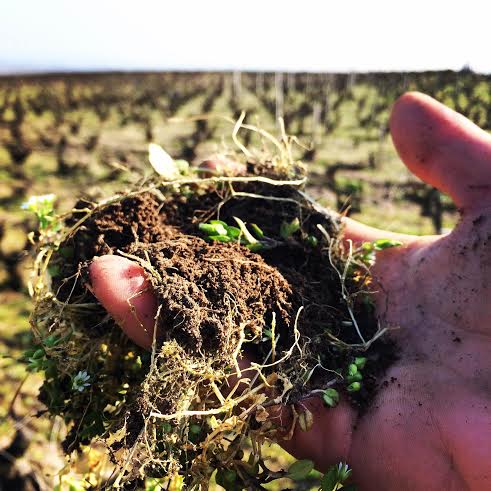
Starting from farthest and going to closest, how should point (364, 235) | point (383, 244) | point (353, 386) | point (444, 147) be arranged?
point (364, 235)
point (444, 147)
point (383, 244)
point (353, 386)

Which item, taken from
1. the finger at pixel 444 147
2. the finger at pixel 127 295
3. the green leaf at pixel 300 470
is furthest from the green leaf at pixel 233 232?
the finger at pixel 444 147

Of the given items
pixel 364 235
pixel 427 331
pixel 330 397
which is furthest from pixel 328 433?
pixel 364 235

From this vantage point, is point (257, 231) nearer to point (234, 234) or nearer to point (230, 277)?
point (234, 234)

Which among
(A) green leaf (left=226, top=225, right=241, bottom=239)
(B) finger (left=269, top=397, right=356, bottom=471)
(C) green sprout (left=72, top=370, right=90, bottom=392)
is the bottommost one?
(B) finger (left=269, top=397, right=356, bottom=471)

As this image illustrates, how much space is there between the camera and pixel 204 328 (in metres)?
1.83

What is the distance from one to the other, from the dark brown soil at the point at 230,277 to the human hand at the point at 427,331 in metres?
0.12

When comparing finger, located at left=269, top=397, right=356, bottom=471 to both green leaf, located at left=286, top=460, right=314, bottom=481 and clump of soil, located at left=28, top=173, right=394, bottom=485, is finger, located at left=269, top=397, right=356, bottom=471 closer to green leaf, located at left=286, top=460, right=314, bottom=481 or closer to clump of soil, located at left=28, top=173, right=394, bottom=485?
clump of soil, located at left=28, top=173, right=394, bottom=485

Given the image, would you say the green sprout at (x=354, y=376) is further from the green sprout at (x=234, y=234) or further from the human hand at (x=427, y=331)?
the green sprout at (x=234, y=234)

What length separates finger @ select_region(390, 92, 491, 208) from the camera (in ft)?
8.29

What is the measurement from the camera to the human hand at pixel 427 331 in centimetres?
192

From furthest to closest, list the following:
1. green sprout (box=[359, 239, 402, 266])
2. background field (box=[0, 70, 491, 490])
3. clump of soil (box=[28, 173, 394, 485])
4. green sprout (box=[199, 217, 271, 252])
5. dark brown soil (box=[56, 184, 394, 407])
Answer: background field (box=[0, 70, 491, 490])
green sprout (box=[359, 239, 402, 266])
green sprout (box=[199, 217, 271, 252])
dark brown soil (box=[56, 184, 394, 407])
clump of soil (box=[28, 173, 394, 485])

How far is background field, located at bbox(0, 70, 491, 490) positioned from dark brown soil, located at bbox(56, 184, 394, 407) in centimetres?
36

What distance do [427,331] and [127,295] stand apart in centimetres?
138

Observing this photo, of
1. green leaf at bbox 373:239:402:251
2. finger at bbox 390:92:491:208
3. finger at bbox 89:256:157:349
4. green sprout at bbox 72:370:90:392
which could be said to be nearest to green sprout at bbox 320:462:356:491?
finger at bbox 89:256:157:349
